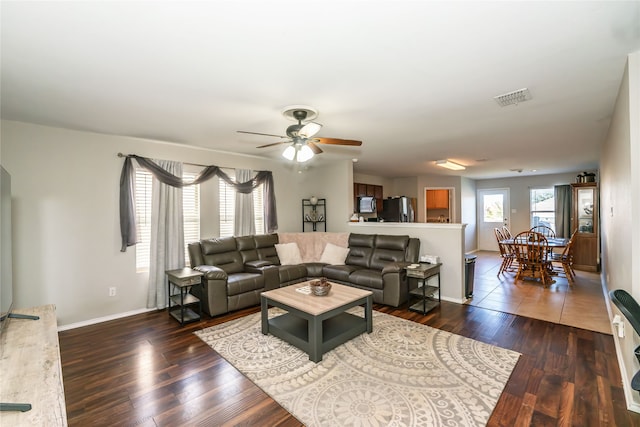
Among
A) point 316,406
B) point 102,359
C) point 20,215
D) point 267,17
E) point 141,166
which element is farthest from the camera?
point 141,166

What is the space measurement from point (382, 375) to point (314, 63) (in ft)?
8.54

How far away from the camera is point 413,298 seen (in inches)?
177

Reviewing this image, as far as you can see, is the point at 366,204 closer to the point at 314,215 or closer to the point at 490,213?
the point at 314,215

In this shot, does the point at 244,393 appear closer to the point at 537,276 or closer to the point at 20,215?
the point at 20,215

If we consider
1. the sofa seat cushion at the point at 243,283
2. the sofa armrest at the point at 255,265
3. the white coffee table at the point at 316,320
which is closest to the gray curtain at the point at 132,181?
the sofa armrest at the point at 255,265

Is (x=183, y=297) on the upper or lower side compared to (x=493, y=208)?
lower

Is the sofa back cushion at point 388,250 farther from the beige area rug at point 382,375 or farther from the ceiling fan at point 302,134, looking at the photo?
the ceiling fan at point 302,134

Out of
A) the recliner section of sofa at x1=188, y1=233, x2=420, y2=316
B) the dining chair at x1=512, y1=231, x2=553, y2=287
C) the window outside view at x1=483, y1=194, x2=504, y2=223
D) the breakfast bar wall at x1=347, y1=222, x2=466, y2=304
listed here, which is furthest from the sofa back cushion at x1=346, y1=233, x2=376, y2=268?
the window outside view at x1=483, y1=194, x2=504, y2=223

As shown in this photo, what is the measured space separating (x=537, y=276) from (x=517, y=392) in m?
4.52

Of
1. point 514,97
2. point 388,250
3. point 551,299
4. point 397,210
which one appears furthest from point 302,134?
point 397,210

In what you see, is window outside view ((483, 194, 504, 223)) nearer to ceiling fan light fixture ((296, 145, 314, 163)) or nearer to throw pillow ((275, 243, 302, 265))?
throw pillow ((275, 243, 302, 265))

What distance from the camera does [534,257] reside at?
5469 mm

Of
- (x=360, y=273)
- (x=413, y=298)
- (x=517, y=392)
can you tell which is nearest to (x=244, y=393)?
(x=517, y=392)

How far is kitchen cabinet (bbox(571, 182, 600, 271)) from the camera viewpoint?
6.39 metres
